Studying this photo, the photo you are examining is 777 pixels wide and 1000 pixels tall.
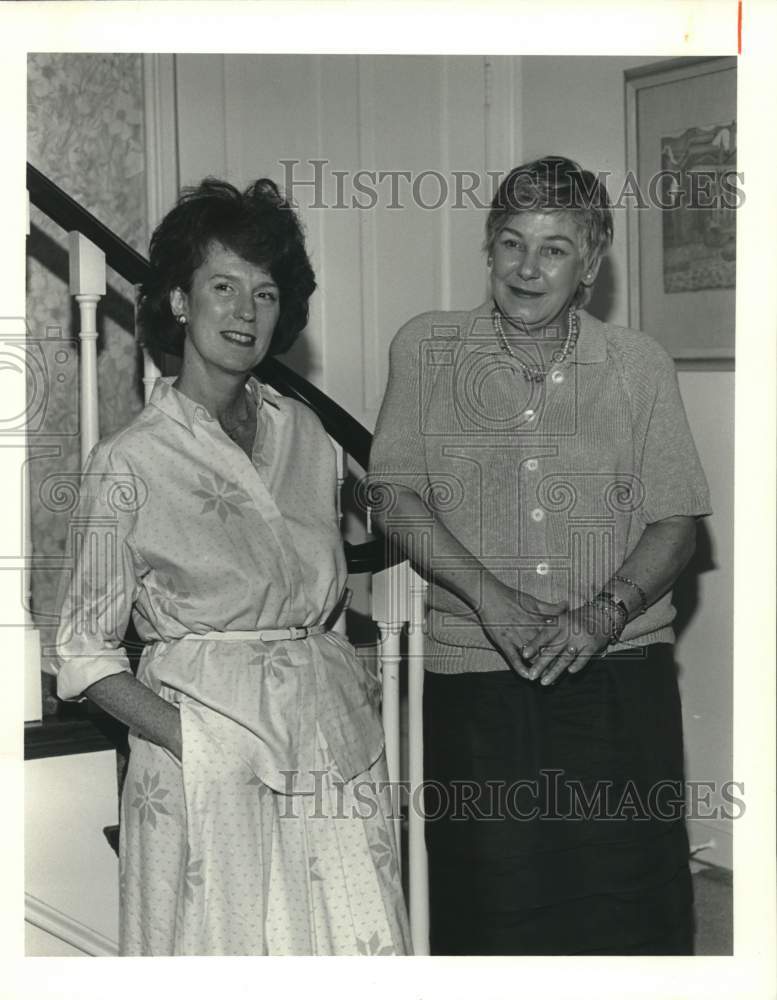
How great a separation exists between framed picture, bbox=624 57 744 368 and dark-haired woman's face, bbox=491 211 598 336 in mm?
279

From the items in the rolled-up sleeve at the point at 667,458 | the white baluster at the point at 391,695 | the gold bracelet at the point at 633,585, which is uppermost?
the rolled-up sleeve at the point at 667,458

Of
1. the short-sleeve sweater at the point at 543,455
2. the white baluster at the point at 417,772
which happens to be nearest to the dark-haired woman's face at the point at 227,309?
the short-sleeve sweater at the point at 543,455

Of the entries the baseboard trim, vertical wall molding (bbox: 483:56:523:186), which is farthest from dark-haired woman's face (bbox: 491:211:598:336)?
the baseboard trim

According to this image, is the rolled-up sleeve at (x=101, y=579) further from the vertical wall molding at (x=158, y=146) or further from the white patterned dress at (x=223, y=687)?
the vertical wall molding at (x=158, y=146)

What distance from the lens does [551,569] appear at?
1980 millimetres

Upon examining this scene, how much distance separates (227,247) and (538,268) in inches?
A: 17.9

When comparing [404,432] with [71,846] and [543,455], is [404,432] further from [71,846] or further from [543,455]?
[71,846]

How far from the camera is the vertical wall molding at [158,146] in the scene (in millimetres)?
2637

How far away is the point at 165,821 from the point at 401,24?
1.18m

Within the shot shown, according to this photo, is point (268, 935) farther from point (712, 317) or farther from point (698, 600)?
point (712, 317)

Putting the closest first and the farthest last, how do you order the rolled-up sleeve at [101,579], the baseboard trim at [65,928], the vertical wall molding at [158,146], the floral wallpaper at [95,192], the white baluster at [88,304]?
the rolled-up sleeve at [101,579] → the baseboard trim at [65,928] → the white baluster at [88,304] → the floral wallpaper at [95,192] → the vertical wall molding at [158,146]

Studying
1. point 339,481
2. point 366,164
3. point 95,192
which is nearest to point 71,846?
point 339,481

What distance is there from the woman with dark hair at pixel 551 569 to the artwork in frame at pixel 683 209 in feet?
0.90

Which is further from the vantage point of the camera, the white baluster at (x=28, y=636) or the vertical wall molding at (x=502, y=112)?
the vertical wall molding at (x=502, y=112)
